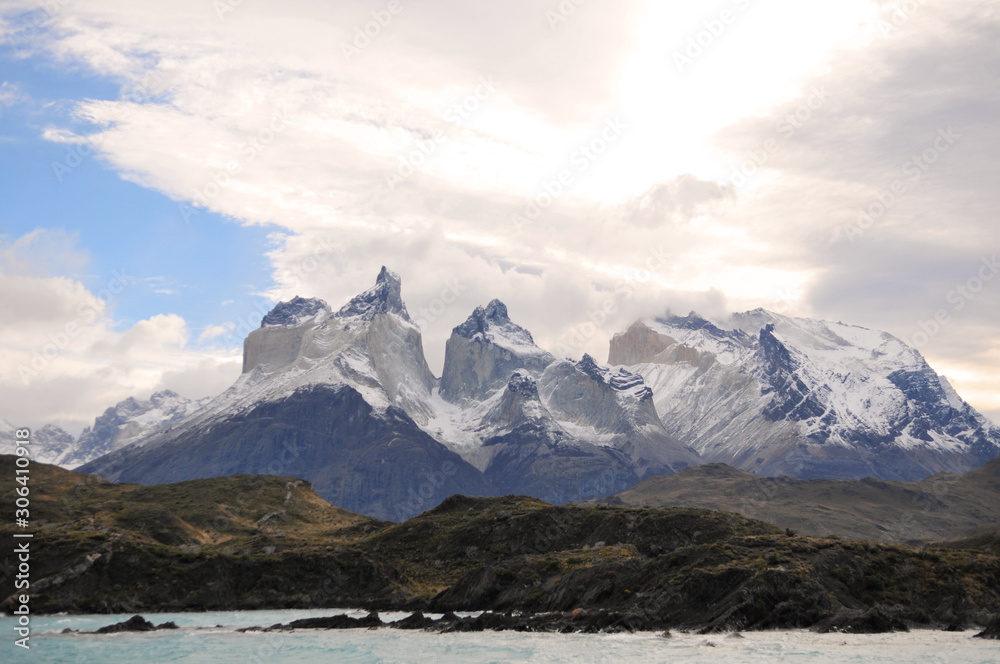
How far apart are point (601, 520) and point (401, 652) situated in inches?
3065

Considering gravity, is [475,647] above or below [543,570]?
below

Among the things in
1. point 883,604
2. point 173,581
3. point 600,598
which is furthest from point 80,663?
point 883,604

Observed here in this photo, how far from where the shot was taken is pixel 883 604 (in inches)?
4601

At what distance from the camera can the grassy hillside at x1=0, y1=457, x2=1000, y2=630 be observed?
4638 inches

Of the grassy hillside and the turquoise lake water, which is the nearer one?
the turquoise lake water

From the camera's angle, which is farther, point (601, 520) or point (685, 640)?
point (601, 520)

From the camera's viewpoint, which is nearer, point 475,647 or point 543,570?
point 475,647

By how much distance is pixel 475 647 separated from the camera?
110 meters

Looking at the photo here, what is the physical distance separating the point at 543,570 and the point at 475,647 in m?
40.6

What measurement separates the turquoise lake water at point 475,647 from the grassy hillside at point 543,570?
906 centimetres

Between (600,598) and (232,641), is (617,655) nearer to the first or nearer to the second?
(600,598)

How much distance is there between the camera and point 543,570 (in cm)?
14938

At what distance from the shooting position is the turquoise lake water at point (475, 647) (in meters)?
96.0

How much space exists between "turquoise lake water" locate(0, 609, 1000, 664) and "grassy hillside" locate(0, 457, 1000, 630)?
906 centimetres
